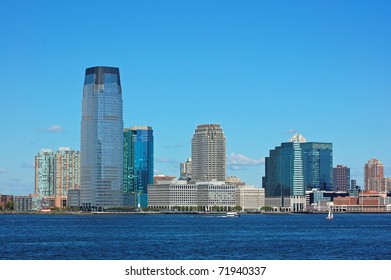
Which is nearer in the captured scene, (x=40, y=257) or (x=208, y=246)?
(x=40, y=257)

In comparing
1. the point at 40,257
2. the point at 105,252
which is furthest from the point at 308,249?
the point at 40,257
